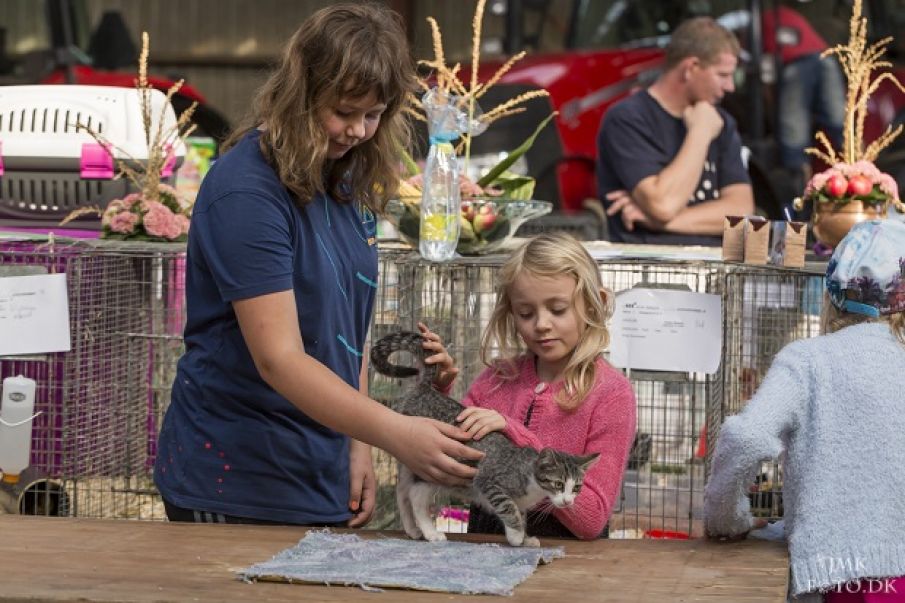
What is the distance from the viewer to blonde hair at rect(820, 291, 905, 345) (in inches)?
114

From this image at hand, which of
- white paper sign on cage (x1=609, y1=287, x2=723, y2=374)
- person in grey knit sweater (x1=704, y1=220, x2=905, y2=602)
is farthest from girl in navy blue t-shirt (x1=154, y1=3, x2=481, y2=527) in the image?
white paper sign on cage (x1=609, y1=287, x2=723, y2=374)

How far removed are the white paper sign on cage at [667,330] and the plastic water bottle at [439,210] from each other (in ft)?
1.50

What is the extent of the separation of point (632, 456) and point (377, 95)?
5.93ft

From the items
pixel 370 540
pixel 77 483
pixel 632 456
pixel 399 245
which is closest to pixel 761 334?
pixel 632 456

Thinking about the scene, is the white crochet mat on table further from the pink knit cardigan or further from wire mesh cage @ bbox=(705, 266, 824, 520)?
wire mesh cage @ bbox=(705, 266, 824, 520)

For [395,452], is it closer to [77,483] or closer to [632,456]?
[632,456]

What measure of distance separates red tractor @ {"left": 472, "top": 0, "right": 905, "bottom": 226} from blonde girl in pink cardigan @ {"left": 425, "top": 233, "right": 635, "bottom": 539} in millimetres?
5723

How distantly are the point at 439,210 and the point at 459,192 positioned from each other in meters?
0.15

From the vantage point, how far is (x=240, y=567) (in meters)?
2.45

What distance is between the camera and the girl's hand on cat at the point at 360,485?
3006 mm

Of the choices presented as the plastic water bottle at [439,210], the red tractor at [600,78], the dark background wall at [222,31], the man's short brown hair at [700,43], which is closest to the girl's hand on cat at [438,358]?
the plastic water bottle at [439,210]

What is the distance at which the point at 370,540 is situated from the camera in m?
2.68

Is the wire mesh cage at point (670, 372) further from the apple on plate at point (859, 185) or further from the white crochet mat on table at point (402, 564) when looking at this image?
the white crochet mat on table at point (402, 564)

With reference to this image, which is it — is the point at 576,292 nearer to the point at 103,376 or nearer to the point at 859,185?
the point at 859,185
